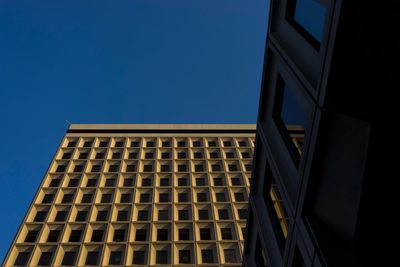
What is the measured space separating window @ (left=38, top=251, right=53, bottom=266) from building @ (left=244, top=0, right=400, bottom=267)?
23.5 meters

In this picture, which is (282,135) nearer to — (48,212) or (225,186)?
(225,186)

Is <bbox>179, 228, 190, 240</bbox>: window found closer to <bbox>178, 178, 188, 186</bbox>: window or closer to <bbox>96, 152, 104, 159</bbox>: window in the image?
<bbox>178, 178, 188, 186</bbox>: window

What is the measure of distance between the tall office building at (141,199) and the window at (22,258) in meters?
0.08

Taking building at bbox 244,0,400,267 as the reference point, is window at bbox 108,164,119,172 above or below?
above

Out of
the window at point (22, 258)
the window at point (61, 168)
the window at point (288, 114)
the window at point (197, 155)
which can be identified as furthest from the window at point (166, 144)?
the window at point (288, 114)

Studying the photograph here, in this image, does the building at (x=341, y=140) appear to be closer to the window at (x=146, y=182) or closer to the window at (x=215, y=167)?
the window at (x=146, y=182)

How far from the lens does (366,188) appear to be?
8.88 metres

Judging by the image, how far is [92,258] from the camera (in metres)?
31.0

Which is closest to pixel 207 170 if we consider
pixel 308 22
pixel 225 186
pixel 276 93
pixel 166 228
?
pixel 225 186

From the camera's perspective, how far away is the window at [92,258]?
1203 inches

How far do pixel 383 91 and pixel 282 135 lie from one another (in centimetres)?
618

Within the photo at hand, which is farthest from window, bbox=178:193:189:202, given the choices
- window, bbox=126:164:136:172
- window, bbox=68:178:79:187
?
window, bbox=68:178:79:187

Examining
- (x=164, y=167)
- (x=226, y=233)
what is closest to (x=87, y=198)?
(x=164, y=167)

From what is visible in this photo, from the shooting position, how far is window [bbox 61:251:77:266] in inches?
1201
